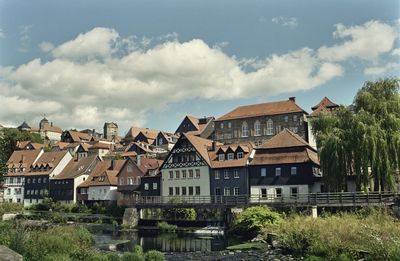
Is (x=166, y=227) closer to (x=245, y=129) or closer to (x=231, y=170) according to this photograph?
(x=231, y=170)

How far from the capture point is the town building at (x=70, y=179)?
80.2 m

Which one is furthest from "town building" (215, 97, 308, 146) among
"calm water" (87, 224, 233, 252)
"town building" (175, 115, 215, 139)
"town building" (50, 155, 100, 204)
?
"calm water" (87, 224, 233, 252)

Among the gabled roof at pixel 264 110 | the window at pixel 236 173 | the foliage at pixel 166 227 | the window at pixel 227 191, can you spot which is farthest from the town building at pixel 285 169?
the gabled roof at pixel 264 110

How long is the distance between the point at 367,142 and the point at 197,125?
7576 centimetres

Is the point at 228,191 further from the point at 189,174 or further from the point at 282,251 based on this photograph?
the point at 282,251

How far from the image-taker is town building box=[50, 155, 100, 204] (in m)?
80.2

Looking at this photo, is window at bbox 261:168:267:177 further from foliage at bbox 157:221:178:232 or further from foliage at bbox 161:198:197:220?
foliage at bbox 157:221:178:232

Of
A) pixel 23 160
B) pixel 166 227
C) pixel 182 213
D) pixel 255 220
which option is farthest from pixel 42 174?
pixel 255 220

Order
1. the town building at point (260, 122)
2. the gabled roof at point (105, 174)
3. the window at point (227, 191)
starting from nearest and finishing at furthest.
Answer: the window at point (227, 191) < the gabled roof at point (105, 174) < the town building at point (260, 122)

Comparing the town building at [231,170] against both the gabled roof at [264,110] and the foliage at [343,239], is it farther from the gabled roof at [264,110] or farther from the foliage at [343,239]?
the gabled roof at [264,110]

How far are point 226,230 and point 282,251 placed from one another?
601 inches

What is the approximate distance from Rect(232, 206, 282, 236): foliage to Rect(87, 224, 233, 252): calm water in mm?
1864

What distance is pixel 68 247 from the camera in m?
23.1

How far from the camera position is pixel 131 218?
5141 centimetres
